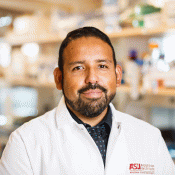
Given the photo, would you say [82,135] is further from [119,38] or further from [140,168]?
[119,38]

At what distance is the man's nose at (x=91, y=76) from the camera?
0.88 meters

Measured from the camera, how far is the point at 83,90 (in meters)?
0.89

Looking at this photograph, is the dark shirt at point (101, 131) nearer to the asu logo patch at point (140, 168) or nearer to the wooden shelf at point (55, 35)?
the asu logo patch at point (140, 168)

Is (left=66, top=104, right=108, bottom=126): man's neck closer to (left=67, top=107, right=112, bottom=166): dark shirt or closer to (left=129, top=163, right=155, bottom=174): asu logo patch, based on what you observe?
(left=67, top=107, right=112, bottom=166): dark shirt

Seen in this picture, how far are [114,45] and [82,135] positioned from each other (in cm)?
137

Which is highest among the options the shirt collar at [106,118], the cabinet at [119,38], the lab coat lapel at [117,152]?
the cabinet at [119,38]

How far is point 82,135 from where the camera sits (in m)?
0.92

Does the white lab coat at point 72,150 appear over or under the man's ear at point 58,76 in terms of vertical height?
under

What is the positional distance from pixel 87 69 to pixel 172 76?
A: 707 mm

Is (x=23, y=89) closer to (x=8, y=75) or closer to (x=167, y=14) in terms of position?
(x=8, y=75)

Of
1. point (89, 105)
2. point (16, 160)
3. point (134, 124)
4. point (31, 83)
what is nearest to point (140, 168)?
point (134, 124)

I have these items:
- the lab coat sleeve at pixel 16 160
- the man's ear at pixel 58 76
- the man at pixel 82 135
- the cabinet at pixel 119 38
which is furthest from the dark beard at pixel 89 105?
the cabinet at pixel 119 38

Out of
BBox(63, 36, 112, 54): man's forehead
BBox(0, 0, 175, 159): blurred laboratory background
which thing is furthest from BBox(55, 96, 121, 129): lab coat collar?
BBox(0, 0, 175, 159): blurred laboratory background

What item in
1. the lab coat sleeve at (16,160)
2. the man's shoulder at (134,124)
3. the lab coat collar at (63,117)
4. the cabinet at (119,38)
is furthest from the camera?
the cabinet at (119,38)
